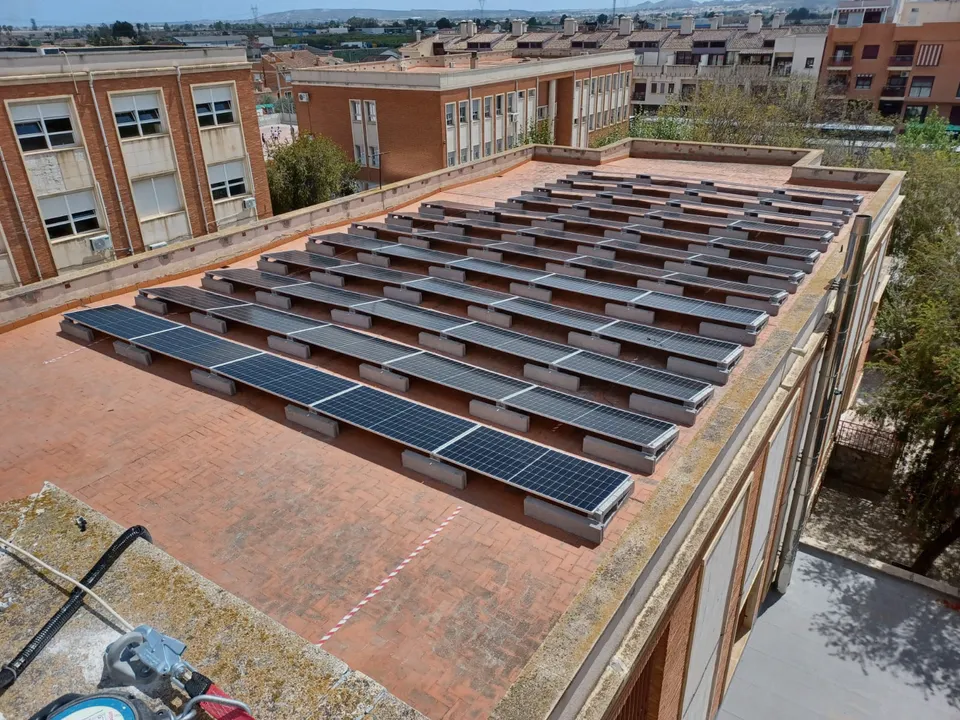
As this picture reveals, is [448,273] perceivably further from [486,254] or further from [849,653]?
[849,653]

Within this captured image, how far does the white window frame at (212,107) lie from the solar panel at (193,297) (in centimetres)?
2315

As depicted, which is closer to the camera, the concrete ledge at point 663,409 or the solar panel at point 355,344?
the concrete ledge at point 663,409

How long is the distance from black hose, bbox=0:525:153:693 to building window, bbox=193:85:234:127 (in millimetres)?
37207

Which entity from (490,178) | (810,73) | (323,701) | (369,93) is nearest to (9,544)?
(323,701)

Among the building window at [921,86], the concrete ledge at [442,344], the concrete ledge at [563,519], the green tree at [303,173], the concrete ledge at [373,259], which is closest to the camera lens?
the concrete ledge at [563,519]

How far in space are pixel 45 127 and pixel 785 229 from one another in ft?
109

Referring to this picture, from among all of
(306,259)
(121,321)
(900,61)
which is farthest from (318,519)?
(900,61)

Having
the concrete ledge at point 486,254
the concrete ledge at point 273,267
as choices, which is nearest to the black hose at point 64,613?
the concrete ledge at point 273,267

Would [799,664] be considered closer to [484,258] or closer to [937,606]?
[937,606]

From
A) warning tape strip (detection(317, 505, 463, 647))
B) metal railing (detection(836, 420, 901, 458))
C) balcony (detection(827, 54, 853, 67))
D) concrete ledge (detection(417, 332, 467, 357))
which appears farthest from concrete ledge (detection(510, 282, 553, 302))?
balcony (detection(827, 54, 853, 67))

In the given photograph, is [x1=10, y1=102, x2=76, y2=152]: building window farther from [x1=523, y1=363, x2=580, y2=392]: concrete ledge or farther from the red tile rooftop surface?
[x1=523, y1=363, x2=580, y2=392]: concrete ledge

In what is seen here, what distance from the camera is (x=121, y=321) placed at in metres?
17.3

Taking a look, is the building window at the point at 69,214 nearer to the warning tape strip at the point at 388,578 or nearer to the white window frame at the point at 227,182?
the white window frame at the point at 227,182

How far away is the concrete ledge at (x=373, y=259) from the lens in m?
21.2
